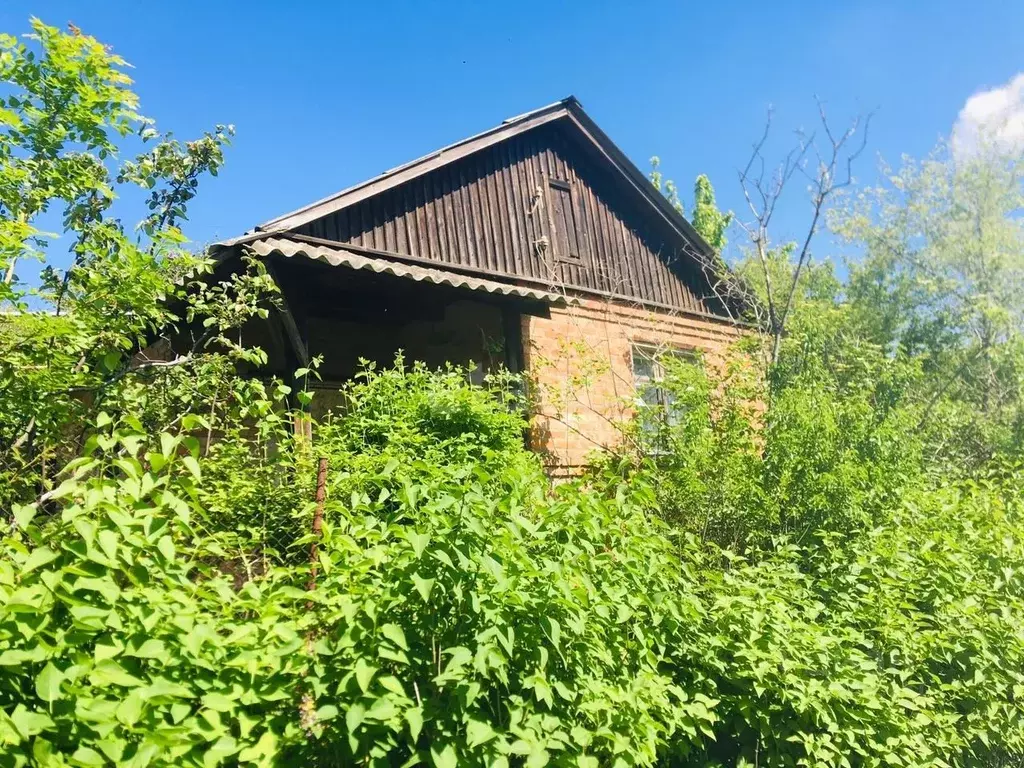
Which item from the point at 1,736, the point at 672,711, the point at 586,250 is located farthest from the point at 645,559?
the point at 586,250

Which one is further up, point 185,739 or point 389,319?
point 389,319

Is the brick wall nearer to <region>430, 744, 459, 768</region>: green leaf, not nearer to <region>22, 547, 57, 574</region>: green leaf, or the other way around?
<region>430, 744, 459, 768</region>: green leaf

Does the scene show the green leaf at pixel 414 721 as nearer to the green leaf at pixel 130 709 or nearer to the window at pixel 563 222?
the green leaf at pixel 130 709

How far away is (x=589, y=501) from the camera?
267cm

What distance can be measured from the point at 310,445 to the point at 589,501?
2227mm

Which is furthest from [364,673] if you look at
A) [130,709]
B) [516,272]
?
[516,272]

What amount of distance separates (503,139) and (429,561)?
7458 mm

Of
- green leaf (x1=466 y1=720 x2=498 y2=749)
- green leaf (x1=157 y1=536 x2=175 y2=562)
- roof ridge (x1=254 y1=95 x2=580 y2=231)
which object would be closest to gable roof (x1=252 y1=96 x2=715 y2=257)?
roof ridge (x1=254 y1=95 x2=580 y2=231)

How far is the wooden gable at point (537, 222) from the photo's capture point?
283 inches

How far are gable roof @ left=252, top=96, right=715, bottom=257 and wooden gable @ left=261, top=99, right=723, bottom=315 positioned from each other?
0.02 m

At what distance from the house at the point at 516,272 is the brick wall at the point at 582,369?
0.02 m

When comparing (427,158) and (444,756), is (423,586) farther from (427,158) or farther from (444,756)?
(427,158)

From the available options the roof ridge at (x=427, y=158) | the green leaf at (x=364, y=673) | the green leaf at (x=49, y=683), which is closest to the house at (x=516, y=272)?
the roof ridge at (x=427, y=158)

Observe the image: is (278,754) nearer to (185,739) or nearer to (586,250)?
(185,739)
